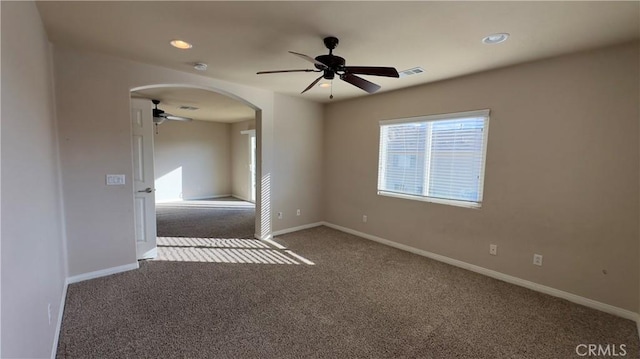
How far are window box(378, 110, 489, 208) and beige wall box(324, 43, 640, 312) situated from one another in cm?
12

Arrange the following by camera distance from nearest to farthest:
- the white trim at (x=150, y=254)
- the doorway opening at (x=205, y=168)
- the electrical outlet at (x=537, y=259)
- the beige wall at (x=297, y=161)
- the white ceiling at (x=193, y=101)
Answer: the electrical outlet at (x=537, y=259) → the white trim at (x=150, y=254) → the white ceiling at (x=193, y=101) → the beige wall at (x=297, y=161) → the doorway opening at (x=205, y=168)

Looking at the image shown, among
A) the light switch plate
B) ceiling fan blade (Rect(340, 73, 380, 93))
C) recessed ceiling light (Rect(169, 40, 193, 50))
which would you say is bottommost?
the light switch plate

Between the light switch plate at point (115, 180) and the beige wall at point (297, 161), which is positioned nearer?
the light switch plate at point (115, 180)

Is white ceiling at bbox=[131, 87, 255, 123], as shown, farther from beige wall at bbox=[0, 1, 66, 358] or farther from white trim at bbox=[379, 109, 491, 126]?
white trim at bbox=[379, 109, 491, 126]

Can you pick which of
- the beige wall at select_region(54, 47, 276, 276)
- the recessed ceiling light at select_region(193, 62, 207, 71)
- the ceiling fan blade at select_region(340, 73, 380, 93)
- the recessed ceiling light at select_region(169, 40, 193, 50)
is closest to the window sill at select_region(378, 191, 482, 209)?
the ceiling fan blade at select_region(340, 73, 380, 93)

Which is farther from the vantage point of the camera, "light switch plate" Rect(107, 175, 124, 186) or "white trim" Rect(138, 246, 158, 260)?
"white trim" Rect(138, 246, 158, 260)

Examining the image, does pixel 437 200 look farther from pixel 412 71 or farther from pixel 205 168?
pixel 205 168

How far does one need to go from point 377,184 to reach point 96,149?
12.5 ft

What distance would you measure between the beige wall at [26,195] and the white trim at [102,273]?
68 centimetres

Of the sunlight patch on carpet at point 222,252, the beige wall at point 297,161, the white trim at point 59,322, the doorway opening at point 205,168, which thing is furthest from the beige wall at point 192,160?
the white trim at point 59,322

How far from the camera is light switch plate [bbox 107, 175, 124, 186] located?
10.3 feet

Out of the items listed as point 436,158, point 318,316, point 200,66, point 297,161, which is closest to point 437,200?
point 436,158

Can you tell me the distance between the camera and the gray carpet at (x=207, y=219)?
4.95 metres

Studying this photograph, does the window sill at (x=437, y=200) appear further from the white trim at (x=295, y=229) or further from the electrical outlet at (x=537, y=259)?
the white trim at (x=295, y=229)
